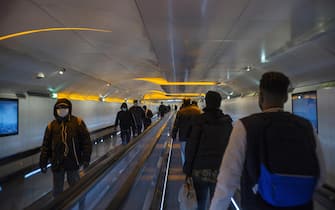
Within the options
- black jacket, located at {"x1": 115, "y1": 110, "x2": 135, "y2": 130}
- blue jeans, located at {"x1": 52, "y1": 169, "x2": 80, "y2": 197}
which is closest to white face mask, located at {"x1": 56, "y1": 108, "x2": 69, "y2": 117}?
blue jeans, located at {"x1": 52, "y1": 169, "x2": 80, "y2": 197}

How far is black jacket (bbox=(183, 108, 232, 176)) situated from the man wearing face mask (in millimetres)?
1746

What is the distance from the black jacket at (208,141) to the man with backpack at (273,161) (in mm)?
1514

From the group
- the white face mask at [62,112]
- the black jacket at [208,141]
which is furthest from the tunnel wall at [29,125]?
the black jacket at [208,141]

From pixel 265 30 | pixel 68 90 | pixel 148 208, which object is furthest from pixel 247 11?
pixel 68 90

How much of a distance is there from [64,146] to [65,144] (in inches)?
1.2

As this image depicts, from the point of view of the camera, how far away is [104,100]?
18656mm

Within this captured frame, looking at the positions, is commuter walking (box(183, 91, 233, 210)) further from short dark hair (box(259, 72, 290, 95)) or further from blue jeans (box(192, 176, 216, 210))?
short dark hair (box(259, 72, 290, 95))

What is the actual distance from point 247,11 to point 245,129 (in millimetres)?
3064

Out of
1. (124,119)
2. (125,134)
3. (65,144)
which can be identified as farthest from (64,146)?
(125,134)

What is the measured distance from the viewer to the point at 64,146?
4.15m

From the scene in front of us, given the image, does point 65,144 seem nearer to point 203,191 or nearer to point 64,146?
point 64,146

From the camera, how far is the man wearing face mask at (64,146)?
4156 mm

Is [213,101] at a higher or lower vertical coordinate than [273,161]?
higher

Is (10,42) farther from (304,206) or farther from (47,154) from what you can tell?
(304,206)
